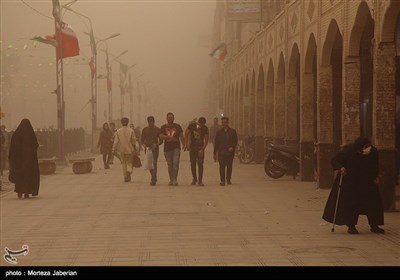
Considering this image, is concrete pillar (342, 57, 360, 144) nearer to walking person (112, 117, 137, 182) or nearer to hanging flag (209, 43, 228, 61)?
walking person (112, 117, 137, 182)

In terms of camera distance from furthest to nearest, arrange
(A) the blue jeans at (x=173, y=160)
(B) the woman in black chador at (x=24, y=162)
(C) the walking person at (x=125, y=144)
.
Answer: (C) the walking person at (x=125, y=144)
(A) the blue jeans at (x=173, y=160)
(B) the woman in black chador at (x=24, y=162)

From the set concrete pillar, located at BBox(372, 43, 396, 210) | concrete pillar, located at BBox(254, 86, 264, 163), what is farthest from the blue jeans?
concrete pillar, located at BBox(254, 86, 264, 163)

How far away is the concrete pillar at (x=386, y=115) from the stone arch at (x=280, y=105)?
1222 cm

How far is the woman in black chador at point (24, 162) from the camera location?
1731cm

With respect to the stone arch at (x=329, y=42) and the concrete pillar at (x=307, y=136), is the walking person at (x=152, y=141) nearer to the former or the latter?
the concrete pillar at (x=307, y=136)

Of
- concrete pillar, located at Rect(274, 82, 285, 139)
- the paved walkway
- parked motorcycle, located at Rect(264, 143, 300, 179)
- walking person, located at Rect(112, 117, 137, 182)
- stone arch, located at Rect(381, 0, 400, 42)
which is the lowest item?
the paved walkway

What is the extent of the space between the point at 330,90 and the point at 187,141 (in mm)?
3640

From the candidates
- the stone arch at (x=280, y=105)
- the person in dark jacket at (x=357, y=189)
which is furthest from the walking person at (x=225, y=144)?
the person in dark jacket at (x=357, y=189)

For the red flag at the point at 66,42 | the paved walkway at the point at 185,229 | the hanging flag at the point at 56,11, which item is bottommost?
the paved walkway at the point at 185,229

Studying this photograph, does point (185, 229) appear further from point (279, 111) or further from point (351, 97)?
point (279, 111)

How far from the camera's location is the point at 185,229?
12.0m

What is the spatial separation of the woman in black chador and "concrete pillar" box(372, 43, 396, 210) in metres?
7.04

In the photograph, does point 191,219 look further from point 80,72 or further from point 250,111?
point 80,72

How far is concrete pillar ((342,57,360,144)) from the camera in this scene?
16.8 m
